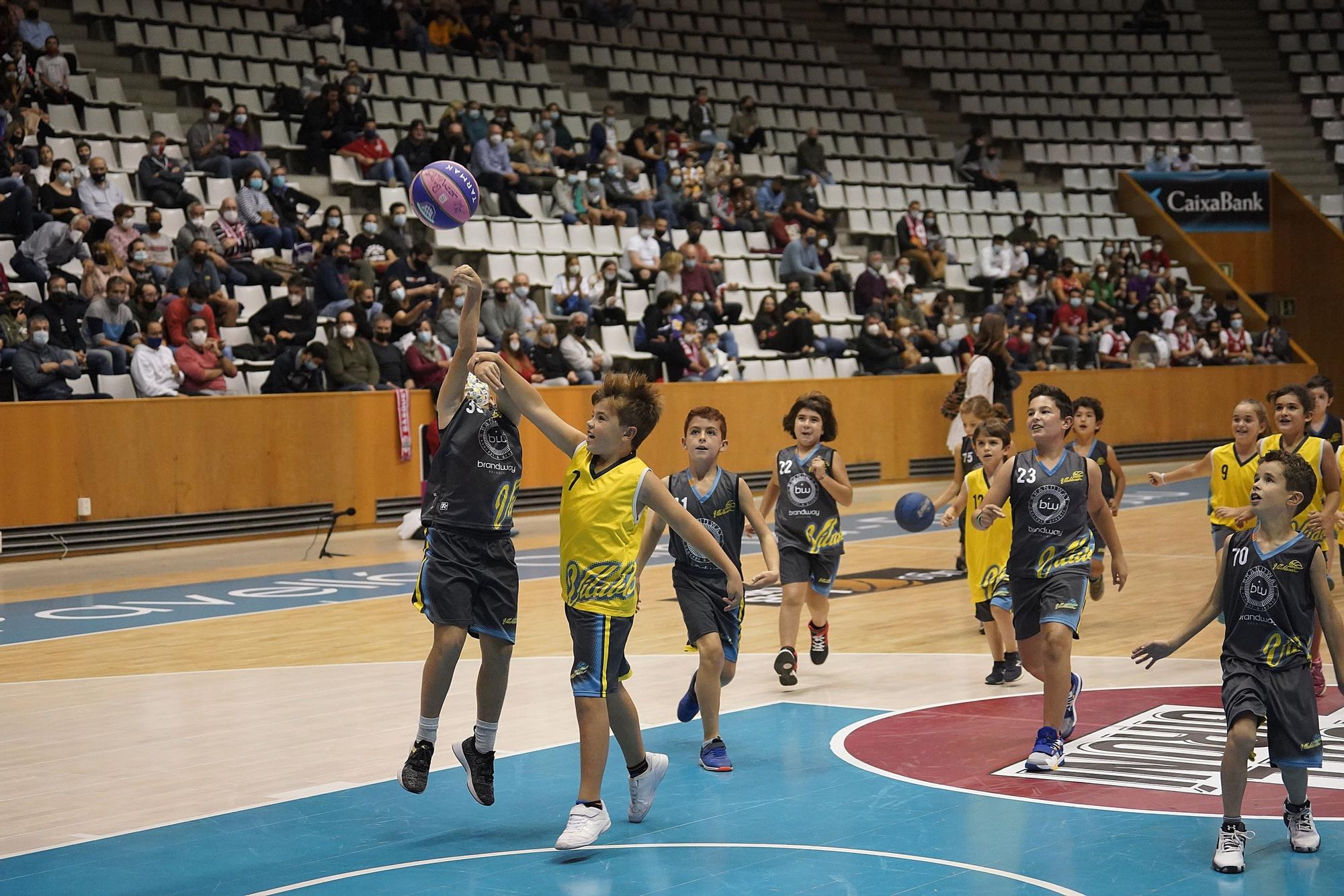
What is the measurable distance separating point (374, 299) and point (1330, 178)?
24209 millimetres

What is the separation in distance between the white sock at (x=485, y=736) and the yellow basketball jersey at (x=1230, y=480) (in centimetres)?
486

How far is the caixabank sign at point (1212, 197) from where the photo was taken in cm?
3288

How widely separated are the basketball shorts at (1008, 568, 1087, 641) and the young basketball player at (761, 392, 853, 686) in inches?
80.1

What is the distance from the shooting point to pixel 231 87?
72.5ft

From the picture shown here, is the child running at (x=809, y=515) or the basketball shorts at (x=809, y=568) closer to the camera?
the child running at (x=809, y=515)

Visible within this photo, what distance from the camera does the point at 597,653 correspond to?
606 cm

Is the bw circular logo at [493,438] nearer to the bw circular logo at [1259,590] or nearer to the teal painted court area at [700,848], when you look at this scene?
the teal painted court area at [700,848]

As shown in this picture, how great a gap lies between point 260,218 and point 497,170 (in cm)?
391

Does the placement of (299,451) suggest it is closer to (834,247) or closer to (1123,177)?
(834,247)

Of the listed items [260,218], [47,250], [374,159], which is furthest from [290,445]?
[374,159]

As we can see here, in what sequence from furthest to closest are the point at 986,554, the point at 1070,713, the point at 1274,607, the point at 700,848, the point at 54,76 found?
the point at 54,76
the point at 986,554
the point at 1070,713
the point at 700,848
the point at 1274,607

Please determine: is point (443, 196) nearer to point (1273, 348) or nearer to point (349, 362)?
point (349, 362)

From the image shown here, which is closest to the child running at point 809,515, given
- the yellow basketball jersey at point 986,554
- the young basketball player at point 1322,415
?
the yellow basketball jersey at point 986,554

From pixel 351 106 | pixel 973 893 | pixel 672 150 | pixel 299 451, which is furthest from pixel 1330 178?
pixel 973 893
